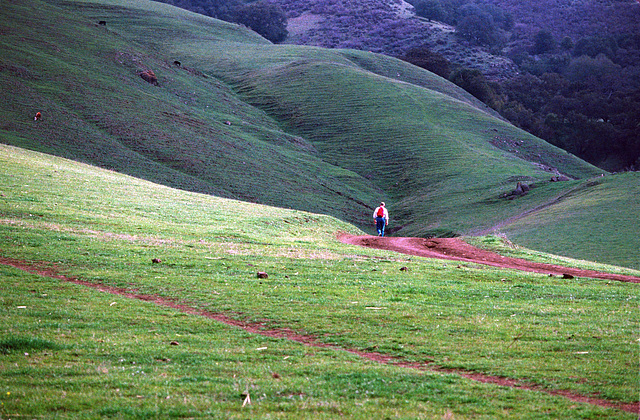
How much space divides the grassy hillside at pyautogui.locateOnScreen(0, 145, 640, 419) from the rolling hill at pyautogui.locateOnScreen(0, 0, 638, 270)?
2999cm

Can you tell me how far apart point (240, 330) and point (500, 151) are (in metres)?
90.5

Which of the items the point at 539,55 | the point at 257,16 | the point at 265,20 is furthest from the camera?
the point at 539,55

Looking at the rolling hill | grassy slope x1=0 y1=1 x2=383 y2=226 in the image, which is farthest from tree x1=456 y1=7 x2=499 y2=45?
grassy slope x1=0 y1=1 x2=383 y2=226

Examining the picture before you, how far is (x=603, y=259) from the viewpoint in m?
39.8

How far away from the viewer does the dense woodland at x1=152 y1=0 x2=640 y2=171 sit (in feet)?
416

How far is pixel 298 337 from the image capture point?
12430 mm

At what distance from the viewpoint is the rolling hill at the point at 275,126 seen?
199 ft

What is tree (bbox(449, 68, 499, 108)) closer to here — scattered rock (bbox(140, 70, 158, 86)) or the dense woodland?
the dense woodland

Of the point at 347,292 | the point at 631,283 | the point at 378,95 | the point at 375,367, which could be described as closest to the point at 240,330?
the point at 375,367

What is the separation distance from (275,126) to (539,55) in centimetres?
12092

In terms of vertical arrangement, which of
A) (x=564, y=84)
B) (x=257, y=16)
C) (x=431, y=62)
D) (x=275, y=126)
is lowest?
(x=275, y=126)

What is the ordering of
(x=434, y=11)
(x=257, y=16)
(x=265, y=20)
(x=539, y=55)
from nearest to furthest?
(x=265, y=20), (x=257, y=16), (x=539, y=55), (x=434, y=11)

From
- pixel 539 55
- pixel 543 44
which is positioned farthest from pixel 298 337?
pixel 543 44

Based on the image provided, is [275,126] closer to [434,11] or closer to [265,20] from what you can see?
[265,20]
